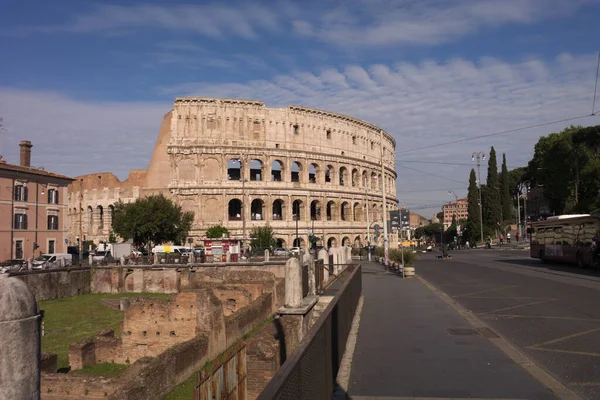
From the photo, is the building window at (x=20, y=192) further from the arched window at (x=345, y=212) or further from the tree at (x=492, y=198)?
the tree at (x=492, y=198)

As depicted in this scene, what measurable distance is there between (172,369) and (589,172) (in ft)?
184

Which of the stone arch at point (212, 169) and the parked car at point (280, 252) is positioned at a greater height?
the stone arch at point (212, 169)

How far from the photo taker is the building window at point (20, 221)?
48.1 meters

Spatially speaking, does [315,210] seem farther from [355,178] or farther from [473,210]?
[473,210]

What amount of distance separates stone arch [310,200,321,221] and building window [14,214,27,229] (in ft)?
114

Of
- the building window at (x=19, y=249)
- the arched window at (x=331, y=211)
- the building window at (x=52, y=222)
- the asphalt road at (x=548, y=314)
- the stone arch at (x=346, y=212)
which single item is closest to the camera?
the asphalt road at (x=548, y=314)

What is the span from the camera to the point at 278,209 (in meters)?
72.6

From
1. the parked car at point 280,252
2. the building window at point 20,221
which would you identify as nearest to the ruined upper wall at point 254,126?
the parked car at point 280,252

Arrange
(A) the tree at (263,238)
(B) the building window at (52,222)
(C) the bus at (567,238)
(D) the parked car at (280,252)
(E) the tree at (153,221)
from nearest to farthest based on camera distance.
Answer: (C) the bus at (567,238) → (B) the building window at (52,222) → (D) the parked car at (280,252) → (E) the tree at (153,221) → (A) the tree at (263,238)

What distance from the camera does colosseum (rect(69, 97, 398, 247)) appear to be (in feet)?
208

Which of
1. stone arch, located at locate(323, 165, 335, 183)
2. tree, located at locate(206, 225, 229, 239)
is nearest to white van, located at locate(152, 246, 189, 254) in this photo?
tree, located at locate(206, 225, 229, 239)

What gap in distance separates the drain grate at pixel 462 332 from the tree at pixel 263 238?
47466mm

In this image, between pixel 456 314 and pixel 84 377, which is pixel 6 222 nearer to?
pixel 84 377

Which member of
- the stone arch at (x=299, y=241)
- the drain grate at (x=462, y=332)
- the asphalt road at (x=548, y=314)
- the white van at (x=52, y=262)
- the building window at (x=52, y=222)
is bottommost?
the asphalt road at (x=548, y=314)
